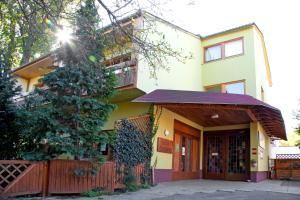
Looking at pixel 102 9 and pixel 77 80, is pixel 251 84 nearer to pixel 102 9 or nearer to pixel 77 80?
pixel 77 80

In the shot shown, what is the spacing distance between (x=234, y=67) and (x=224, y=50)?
4.53 ft

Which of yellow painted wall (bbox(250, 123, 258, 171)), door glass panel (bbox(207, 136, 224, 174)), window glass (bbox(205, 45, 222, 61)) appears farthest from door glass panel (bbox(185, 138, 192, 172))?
window glass (bbox(205, 45, 222, 61))

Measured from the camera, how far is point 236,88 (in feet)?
56.8

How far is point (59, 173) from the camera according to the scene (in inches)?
363

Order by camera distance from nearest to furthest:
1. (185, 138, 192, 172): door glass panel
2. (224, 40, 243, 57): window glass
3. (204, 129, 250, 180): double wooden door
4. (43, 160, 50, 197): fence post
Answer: (43, 160, 50, 197): fence post → (185, 138, 192, 172): door glass panel → (204, 129, 250, 180): double wooden door → (224, 40, 243, 57): window glass

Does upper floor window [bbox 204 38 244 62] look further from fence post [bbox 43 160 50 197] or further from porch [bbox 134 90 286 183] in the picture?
fence post [bbox 43 160 50 197]

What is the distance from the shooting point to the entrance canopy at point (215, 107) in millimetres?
12109

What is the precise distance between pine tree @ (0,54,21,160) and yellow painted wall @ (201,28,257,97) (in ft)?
35.4

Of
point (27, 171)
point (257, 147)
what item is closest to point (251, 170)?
point (257, 147)

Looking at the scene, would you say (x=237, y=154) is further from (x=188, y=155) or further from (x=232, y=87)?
(x=232, y=87)

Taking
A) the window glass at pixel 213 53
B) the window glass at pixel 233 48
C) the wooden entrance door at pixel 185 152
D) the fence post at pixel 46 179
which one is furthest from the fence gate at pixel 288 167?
the fence post at pixel 46 179

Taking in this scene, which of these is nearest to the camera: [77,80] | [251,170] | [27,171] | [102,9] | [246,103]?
[102,9]

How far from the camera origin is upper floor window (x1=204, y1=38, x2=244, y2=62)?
1775 centimetres

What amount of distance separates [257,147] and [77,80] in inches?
399
